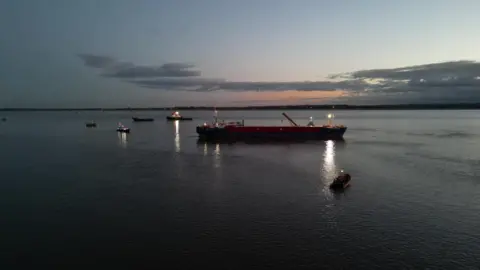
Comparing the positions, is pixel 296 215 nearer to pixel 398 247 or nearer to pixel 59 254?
pixel 398 247

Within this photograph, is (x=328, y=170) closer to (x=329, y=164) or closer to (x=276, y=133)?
(x=329, y=164)

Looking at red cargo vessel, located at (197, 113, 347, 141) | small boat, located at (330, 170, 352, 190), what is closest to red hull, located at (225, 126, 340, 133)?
red cargo vessel, located at (197, 113, 347, 141)

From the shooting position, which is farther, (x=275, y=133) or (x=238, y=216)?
(x=275, y=133)

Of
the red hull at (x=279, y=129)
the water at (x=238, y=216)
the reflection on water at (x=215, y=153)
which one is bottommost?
the reflection on water at (x=215, y=153)

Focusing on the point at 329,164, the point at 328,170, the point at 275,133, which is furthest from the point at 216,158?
the point at 275,133

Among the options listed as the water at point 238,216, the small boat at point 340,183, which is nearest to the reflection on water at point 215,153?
the water at point 238,216

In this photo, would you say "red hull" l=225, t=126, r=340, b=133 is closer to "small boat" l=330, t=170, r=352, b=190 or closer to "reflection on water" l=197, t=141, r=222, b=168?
"reflection on water" l=197, t=141, r=222, b=168

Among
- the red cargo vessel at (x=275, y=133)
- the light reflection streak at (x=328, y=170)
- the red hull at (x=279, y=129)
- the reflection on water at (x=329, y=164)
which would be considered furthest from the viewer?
the red hull at (x=279, y=129)

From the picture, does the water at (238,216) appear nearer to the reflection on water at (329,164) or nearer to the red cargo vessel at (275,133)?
the reflection on water at (329,164)
